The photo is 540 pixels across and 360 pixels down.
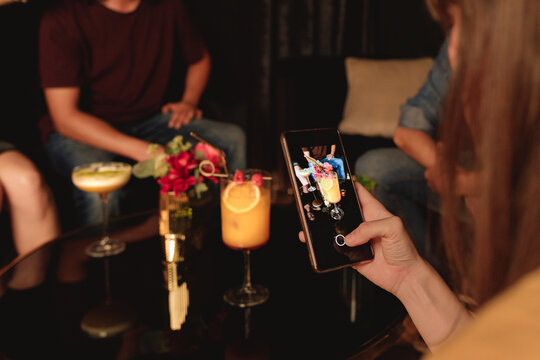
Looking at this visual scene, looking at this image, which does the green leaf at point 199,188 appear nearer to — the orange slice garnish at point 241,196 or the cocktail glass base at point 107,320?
the orange slice garnish at point 241,196

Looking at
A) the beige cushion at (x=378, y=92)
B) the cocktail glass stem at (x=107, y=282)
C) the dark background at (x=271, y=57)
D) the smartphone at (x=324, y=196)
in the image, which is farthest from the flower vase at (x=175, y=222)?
the beige cushion at (x=378, y=92)

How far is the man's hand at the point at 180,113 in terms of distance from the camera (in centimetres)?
233

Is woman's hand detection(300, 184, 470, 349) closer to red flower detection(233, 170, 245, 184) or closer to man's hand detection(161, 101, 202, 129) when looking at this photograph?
red flower detection(233, 170, 245, 184)

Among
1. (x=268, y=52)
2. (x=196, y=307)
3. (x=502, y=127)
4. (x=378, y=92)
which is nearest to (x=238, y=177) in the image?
(x=196, y=307)

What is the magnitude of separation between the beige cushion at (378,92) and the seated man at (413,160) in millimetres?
462

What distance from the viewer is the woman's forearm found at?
2.42 ft

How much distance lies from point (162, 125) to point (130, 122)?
6.5 inches

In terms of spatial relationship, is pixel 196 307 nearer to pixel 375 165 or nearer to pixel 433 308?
pixel 433 308

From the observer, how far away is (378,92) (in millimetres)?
2568

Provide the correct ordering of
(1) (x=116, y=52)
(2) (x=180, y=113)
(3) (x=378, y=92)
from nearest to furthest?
(1) (x=116, y=52) → (2) (x=180, y=113) → (3) (x=378, y=92)

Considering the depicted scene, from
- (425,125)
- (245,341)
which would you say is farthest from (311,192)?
(425,125)

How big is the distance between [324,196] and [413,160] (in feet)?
4.25

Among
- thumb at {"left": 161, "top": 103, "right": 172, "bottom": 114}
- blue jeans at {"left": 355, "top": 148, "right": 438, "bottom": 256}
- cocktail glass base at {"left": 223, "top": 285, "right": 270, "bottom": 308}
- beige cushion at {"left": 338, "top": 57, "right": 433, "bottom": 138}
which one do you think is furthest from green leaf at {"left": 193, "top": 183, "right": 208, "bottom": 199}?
beige cushion at {"left": 338, "top": 57, "right": 433, "bottom": 138}

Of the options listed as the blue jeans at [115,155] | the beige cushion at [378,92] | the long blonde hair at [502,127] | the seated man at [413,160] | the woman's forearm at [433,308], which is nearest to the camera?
the long blonde hair at [502,127]
